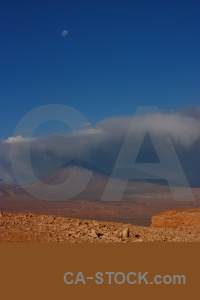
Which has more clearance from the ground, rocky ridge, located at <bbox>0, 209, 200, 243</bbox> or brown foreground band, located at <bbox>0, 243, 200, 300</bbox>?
rocky ridge, located at <bbox>0, 209, 200, 243</bbox>

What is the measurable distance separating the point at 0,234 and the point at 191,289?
578 cm

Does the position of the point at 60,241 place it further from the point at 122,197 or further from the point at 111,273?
the point at 122,197

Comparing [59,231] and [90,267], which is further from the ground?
[59,231]

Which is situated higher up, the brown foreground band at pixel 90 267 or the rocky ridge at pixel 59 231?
the rocky ridge at pixel 59 231

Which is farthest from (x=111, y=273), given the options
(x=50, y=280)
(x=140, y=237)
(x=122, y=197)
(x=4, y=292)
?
(x=122, y=197)

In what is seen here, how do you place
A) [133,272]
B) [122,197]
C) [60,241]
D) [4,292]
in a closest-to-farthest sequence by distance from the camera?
[4,292] → [133,272] → [60,241] → [122,197]

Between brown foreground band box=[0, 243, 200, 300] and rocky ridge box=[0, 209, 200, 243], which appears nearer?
brown foreground band box=[0, 243, 200, 300]

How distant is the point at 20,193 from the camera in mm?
168500

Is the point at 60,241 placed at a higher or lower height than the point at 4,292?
higher

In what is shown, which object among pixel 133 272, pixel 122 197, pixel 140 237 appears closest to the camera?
pixel 133 272

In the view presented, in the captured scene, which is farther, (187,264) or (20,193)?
(20,193)

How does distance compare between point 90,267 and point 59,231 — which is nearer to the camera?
point 90,267

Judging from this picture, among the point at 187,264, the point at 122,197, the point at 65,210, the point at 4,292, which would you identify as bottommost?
the point at 4,292

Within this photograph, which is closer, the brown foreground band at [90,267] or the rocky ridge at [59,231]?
the brown foreground band at [90,267]
